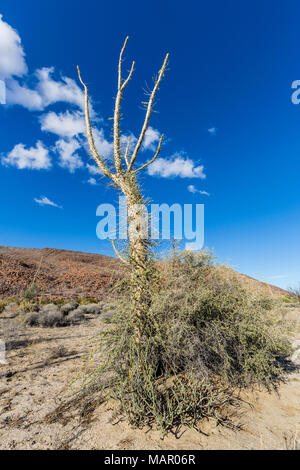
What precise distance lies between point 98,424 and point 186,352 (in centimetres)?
141

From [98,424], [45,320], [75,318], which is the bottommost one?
[75,318]

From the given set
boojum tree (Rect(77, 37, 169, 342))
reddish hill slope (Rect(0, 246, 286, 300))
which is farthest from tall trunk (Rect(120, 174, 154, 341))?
reddish hill slope (Rect(0, 246, 286, 300))

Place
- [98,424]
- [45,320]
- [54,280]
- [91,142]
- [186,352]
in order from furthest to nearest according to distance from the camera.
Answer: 1. [54,280]
2. [45,320]
3. [91,142]
4. [186,352]
5. [98,424]

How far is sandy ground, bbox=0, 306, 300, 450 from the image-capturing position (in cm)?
244

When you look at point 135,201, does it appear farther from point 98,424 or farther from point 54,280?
point 54,280

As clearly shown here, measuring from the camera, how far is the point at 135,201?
3697mm

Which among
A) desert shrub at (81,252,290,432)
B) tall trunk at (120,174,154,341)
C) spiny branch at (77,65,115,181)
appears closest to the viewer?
desert shrub at (81,252,290,432)

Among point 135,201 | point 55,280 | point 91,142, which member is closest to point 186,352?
point 135,201

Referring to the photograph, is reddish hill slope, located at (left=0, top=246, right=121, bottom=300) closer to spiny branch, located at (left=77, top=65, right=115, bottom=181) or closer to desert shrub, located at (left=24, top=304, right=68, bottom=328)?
desert shrub, located at (left=24, top=304, right=68, bottom=328)

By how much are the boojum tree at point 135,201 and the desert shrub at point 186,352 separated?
143 mm

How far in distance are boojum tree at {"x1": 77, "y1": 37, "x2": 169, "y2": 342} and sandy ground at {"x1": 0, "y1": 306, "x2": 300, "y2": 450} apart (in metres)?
0.85

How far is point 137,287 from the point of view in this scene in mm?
3309
